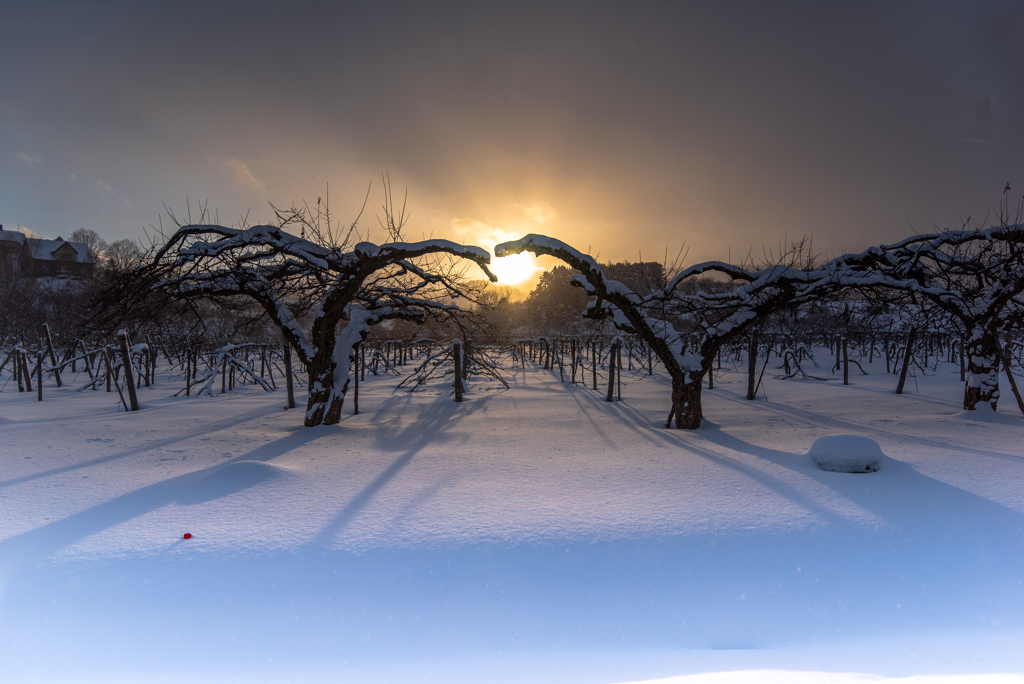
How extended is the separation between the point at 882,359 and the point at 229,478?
3697 cm

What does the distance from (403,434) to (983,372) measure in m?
11.9

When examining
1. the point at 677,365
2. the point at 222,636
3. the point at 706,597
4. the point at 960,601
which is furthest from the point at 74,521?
the point at 677,365

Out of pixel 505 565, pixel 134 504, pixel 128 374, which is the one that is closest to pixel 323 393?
pixel 134 504

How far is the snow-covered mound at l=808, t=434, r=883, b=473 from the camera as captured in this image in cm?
456

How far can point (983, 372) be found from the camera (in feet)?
27.8

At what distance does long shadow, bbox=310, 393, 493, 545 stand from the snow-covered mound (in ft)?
16.8

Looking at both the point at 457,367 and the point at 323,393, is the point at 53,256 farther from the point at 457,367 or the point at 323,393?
the point at 323,393

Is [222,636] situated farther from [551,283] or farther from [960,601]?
[551,283]

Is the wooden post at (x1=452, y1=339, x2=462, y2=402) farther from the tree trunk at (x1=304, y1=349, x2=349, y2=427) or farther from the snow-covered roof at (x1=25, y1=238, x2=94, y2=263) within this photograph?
the snow-covered roof at (x1=25, y1=238, x2=94, y2=263)

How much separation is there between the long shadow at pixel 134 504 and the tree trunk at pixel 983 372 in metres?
13.0

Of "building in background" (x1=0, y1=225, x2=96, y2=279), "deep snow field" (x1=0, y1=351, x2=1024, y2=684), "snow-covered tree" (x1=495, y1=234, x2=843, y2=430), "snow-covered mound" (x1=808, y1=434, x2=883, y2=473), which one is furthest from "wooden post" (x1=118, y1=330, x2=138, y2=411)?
"building in background" (x1=0, y1=225, x2=96, y2=279)

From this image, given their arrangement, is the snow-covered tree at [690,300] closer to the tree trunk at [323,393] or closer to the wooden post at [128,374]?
the tree trunk at [323,393]

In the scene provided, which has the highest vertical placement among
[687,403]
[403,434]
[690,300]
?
[690,300]

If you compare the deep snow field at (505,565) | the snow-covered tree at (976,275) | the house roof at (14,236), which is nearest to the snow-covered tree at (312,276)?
the deep snow field at (505,565)
